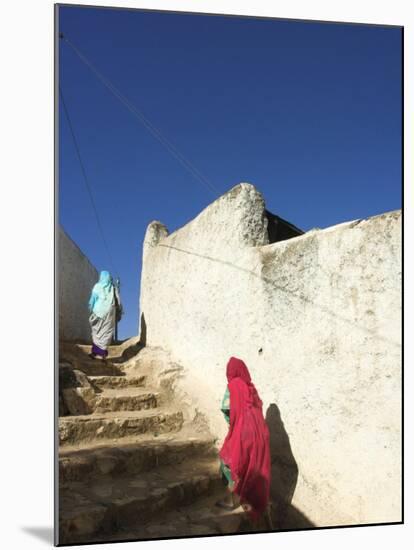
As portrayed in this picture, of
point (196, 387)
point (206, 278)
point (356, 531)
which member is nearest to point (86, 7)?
point (206, 278)

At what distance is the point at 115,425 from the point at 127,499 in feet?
2.78

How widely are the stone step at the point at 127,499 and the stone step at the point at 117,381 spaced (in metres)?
1.21

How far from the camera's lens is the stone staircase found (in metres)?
3.11

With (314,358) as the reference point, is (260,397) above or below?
below

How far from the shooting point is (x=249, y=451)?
135 inches

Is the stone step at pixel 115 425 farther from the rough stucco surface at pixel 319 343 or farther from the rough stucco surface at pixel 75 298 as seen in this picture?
the rough stucco surface at pixel 75 298

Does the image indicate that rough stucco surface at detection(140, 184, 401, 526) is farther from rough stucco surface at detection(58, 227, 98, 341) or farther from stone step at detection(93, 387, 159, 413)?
rough stucco surface at detection(58, 227, 98, 341)

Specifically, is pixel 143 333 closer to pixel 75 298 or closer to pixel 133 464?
pixel 75 298

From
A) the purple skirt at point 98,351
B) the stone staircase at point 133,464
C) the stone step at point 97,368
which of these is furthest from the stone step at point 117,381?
the purple skirt at point 98,351

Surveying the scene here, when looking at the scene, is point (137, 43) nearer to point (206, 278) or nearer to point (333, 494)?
point (206, 278)

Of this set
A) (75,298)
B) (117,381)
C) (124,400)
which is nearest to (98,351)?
(117,381)

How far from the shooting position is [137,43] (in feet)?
11.0

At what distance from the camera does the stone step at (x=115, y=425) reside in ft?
12.4

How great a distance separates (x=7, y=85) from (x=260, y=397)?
2.52 meters
